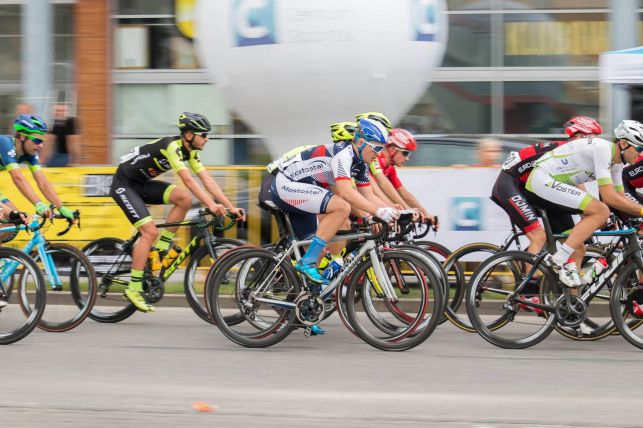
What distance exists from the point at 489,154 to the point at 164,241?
3690 millimetres

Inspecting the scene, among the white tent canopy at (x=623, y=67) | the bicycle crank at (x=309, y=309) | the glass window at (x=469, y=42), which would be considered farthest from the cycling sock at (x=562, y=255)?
the glass window at (x=469, y=42)

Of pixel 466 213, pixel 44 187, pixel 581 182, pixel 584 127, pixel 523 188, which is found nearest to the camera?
pixel 581 182

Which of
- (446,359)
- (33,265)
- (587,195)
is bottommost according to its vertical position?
(446,359)

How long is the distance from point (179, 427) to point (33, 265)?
301 cm

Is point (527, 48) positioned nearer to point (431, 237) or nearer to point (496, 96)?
point (496, 96)

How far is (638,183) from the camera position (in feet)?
30.6

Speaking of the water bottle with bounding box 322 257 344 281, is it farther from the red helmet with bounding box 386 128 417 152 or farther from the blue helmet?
the red helmet with bounding box 386 128 417 152

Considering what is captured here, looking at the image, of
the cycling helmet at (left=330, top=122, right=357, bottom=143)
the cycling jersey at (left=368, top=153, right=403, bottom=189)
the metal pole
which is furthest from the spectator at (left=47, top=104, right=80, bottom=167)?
the cycling helmet at (left=330, top=122, right=357, bottom=143)

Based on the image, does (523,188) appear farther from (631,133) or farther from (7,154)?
(7,154)

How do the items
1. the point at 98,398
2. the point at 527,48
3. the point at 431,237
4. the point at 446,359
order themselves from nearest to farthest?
1. the point at 98,398
2. the point at 446,359
3. the point at 431,237
4. the point at 527,48

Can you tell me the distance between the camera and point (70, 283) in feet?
30.5

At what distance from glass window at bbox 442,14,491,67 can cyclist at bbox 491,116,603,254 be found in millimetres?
9083

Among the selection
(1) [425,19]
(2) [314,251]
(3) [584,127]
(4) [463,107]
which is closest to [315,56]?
(1) [425,19]

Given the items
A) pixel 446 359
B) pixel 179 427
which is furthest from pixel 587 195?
pixel 179 427
